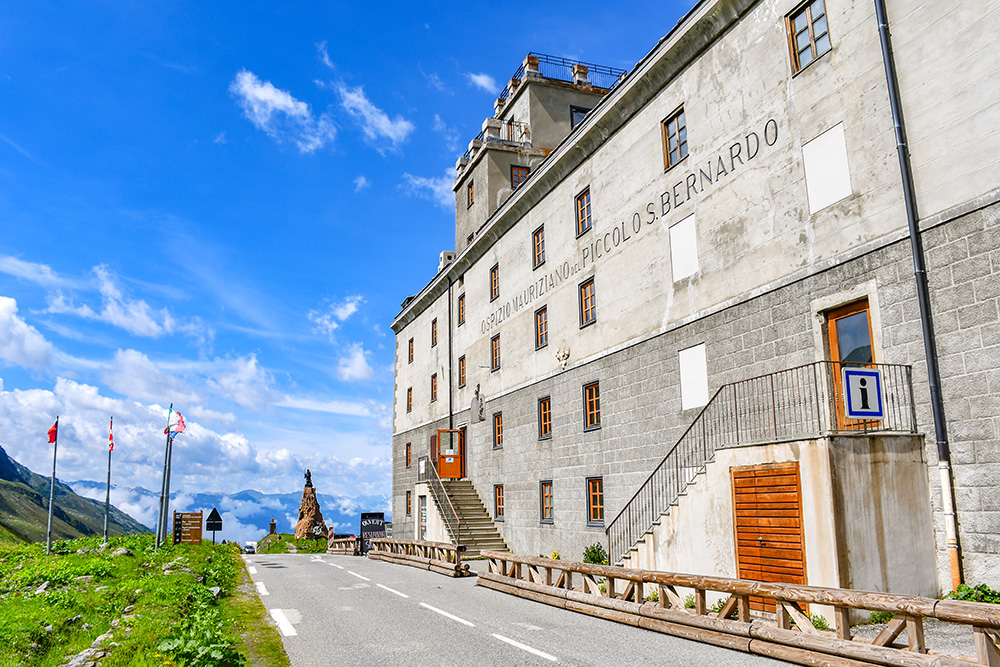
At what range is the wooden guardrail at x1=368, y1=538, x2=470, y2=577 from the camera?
68.5 ft

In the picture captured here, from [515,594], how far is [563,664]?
761 centimetres

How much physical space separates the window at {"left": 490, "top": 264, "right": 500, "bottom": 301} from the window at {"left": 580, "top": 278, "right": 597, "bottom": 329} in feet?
25.3

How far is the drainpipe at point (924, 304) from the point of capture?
10.6m

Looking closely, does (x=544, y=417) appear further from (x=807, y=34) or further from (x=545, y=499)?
(x=807, y=34)

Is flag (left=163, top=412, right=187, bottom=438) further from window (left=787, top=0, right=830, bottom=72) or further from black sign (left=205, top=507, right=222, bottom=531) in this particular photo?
window (left=787, top=0, right=830, bottom=72)

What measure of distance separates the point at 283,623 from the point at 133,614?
2796 mm

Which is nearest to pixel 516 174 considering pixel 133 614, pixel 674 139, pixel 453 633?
pixel 674 139

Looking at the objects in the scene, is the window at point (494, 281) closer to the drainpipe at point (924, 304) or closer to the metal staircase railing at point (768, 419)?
the metal staircase railing at point (768, 419)

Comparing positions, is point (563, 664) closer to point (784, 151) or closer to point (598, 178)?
point (784, 151)

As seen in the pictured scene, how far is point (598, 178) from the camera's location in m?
22.1

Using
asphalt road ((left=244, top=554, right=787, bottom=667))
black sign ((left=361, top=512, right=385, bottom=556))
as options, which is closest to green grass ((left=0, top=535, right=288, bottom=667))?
asphalt road ((left=244, top=554, right=787, bottom=667))

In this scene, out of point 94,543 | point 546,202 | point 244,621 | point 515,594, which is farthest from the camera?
point 94,543

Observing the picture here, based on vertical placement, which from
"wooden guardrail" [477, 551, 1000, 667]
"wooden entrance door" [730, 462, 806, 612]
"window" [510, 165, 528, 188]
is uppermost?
"window" [510, 165, 528, 188]

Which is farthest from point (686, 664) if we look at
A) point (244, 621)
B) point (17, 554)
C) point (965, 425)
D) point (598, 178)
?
point (17, 554)
